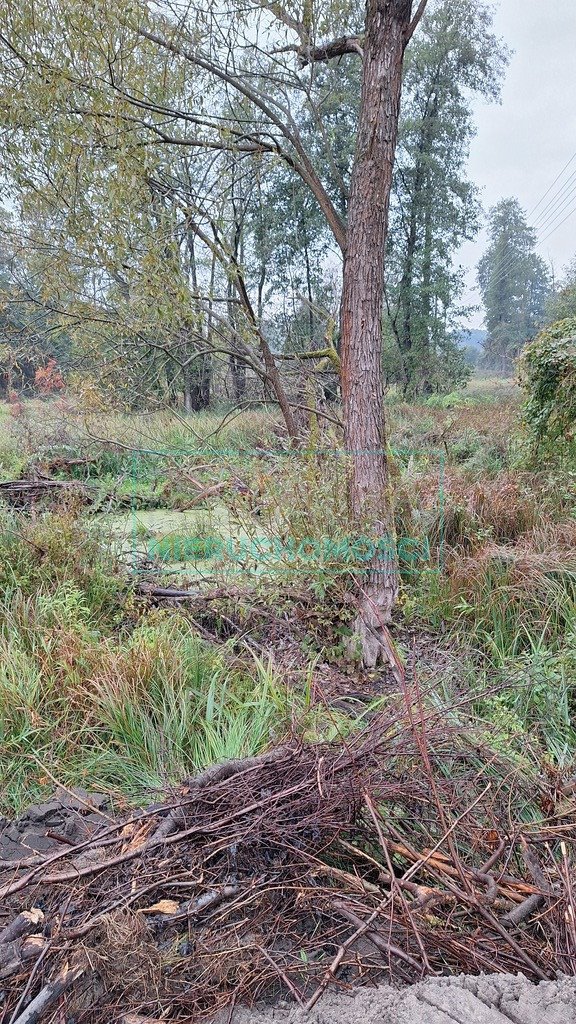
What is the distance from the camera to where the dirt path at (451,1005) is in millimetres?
916

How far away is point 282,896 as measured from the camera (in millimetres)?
1292

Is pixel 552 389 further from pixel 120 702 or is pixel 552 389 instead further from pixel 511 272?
pixel 511 272

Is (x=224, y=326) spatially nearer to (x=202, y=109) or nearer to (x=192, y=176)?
(x=192, y=176)

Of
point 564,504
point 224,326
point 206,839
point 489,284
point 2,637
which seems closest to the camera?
point 206,839

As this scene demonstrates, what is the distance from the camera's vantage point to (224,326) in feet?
15.2

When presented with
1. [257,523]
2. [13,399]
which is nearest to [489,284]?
[13,399]

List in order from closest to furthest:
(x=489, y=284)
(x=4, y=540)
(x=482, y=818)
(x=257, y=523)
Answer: (x=482, y=818) → (x=4, y=540) → (x=257, y=523) → (x=489, y=284)

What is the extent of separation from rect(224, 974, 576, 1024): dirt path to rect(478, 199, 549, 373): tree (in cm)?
3535

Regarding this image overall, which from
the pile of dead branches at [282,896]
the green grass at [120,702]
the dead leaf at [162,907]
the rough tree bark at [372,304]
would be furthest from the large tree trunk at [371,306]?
the dead leaf at [162,907]

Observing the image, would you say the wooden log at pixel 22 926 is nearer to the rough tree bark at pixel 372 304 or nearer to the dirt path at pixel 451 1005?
the dirt path at pixel 451 1005

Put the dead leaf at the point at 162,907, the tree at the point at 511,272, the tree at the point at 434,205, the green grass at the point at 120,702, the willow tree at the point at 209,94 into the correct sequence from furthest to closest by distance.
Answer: the tree at the point at 511,272 → the tree at the point at 434,205 → the willow tree at the point at 209,94 → the green grass at the point at 120,702 → the dead leaf at the point at 162,907

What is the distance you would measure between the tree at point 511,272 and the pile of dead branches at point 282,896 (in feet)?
115

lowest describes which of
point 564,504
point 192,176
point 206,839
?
point 206,839

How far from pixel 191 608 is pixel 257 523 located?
2.43ft
